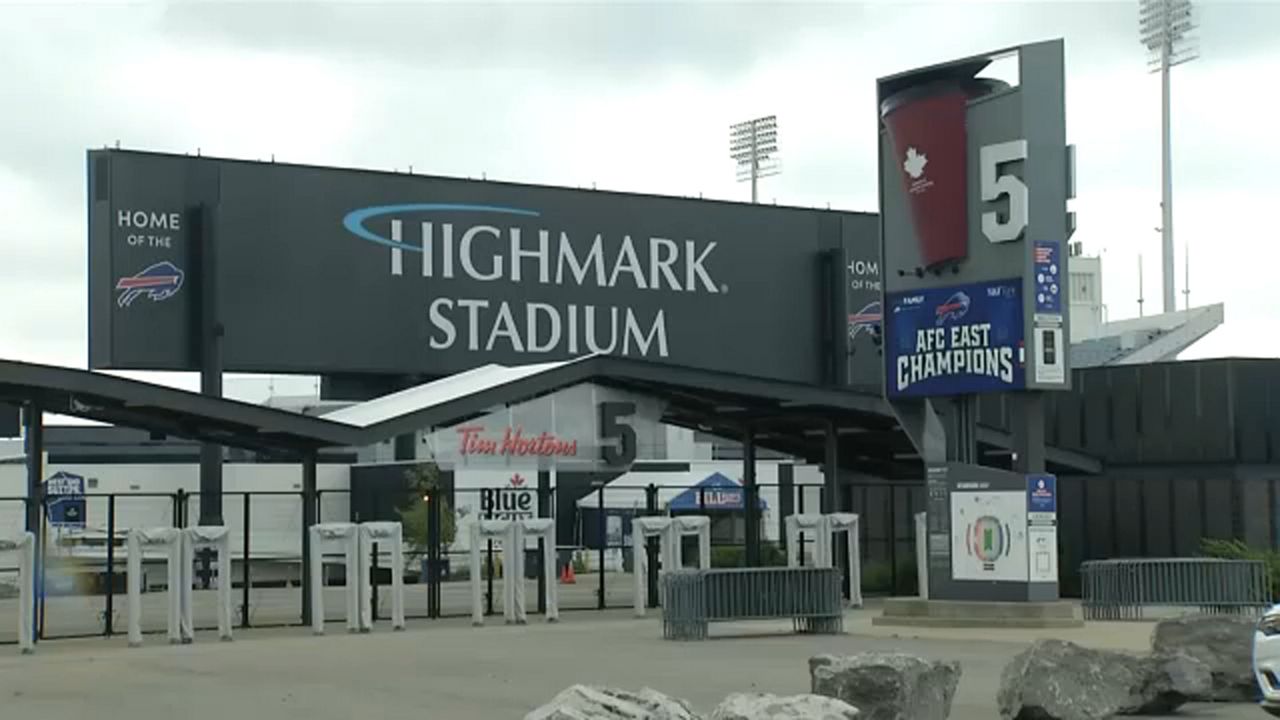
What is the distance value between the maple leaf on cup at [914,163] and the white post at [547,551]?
26.5 ft

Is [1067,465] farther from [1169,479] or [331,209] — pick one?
[331,209]

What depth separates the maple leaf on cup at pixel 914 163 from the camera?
100ft

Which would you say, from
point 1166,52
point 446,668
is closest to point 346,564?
point 446,668

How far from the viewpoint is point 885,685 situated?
14.6 metres

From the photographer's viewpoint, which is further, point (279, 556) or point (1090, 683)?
point (279, 556)

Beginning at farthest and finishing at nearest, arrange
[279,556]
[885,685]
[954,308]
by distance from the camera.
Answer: [279,556] < [954,308] < [885,685]

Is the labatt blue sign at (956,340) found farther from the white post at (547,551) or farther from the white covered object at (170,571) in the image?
the white covered object at (170,571)

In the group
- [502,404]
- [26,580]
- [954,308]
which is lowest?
[26,580]

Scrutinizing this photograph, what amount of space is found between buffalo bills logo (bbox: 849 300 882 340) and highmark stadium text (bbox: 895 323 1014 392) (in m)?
20.4

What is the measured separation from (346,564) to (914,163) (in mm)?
10890

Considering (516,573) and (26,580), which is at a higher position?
(26,580)

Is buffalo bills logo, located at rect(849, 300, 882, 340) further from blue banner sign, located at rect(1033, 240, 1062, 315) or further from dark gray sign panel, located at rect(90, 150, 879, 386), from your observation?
blue banner sign, located at rect(1033, 240, 1062, 315)

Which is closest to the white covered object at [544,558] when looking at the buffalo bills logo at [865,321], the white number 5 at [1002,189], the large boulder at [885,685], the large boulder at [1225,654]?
the white number 5 at [1002,189]

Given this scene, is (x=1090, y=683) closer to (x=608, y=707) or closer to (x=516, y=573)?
(x=608, y=707)
